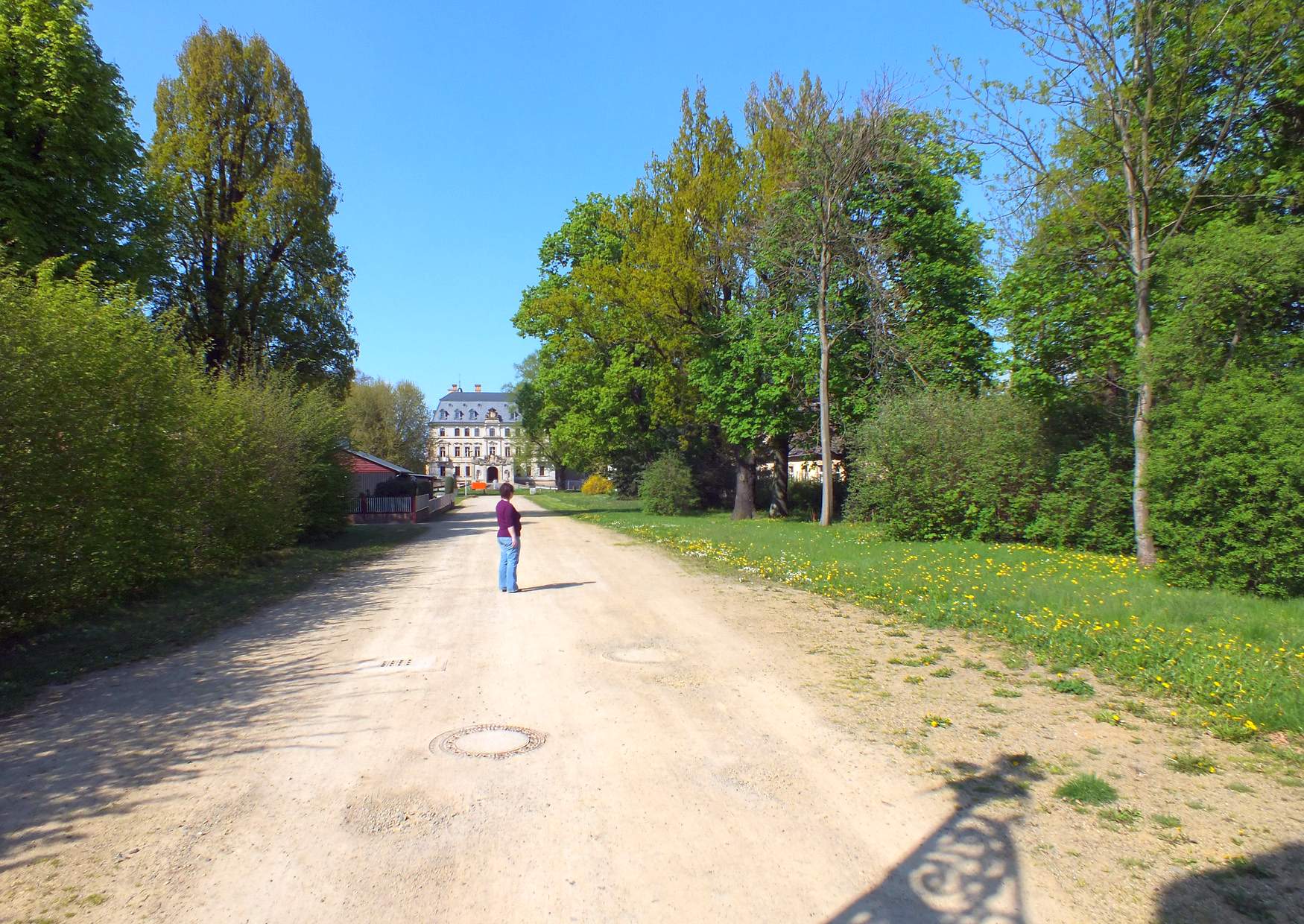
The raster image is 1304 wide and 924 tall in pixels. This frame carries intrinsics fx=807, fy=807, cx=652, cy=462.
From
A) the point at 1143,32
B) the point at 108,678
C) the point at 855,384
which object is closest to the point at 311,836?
the point at 108,678

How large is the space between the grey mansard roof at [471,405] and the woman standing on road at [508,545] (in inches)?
4777

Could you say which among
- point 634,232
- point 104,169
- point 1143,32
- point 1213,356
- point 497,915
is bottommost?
point 497,915

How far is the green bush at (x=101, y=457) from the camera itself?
852 centimetres

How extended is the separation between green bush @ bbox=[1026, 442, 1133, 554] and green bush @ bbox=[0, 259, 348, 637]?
53.0 ft

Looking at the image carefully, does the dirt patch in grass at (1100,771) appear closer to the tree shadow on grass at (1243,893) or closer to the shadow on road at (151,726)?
the tree shadow on grass at (1243,893)

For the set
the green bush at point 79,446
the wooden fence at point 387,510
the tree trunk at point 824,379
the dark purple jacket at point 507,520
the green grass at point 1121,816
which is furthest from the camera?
the wooden fence at point 387,510

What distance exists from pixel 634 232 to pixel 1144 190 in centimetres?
2015

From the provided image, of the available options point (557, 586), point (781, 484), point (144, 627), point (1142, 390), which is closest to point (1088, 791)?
point (557, 586)

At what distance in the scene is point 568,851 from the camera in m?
4.17

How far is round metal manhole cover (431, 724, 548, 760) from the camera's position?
5.61m

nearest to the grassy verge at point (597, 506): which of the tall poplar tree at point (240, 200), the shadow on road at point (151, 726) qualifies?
the tall poplar tree at point (240, 200)

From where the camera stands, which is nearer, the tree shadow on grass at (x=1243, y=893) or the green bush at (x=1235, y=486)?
the tree shadow on grass at (x=1243, y=893)

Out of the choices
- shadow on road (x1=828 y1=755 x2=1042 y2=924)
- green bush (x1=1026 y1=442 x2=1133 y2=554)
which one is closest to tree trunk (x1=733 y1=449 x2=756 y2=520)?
green bush (x1=1026 y1=442 x2=1133 y2=554)

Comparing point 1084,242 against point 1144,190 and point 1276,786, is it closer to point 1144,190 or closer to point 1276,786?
point 1144,190
